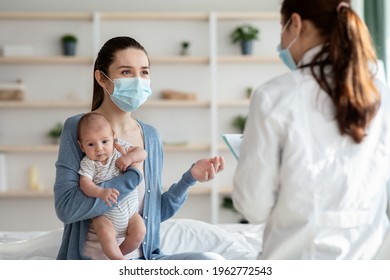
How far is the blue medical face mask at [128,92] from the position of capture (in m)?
1.55

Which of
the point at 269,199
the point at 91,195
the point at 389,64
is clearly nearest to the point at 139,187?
the point at 91,195

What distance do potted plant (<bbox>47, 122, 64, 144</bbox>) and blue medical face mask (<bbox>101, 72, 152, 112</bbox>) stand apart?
3.23 meters

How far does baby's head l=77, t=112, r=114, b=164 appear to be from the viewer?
1454 millimetres

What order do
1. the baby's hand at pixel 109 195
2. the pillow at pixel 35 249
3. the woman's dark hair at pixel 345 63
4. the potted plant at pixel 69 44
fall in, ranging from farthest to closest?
the potted plant at pixel 69 44 < the pillow at pixel 35 249 < the baby's hand at pixel 109 195 < the woman's dark hair at pixel 345 63

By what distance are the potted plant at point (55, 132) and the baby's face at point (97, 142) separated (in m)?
3.33

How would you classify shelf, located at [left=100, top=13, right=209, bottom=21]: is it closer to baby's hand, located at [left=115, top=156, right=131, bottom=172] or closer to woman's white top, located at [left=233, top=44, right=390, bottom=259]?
baby's hand, located at [left=115, top=156, right=131, bottom=172]

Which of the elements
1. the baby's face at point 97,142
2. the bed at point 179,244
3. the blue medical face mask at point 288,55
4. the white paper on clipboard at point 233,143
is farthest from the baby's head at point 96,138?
the bed at point 179,244

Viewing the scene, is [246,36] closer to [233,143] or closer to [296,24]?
[233,143]

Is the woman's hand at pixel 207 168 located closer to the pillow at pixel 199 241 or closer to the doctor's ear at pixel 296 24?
the doctor's ear at pixel 296 24

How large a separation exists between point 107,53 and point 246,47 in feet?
10.9

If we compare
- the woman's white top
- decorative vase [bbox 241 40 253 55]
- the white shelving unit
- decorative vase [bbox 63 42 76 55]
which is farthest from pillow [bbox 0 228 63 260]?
decorative vase [bbox 241 40 253 55]

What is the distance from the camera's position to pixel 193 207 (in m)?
4.83

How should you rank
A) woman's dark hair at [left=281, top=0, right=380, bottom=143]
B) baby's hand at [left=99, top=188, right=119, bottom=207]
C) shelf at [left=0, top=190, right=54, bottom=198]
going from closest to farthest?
woman's dark hair at [left=281, top=0, right=380, bottom=143] < baby's hand at [left=99, top=188, right=119, bottom=207] < shelf at [left=0, top=190, right=54, bottom=198]

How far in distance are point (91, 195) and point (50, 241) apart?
Result: 80 centimetres
